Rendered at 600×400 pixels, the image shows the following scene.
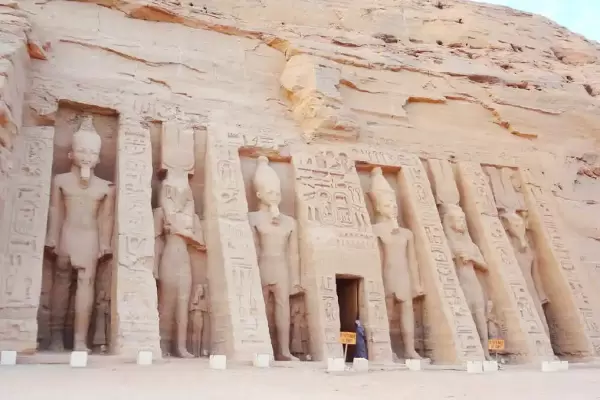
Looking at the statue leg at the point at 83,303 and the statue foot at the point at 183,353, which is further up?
the statue leg at the point at 83,303

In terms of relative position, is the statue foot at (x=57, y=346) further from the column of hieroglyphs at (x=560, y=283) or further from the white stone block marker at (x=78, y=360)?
the column of hieroglyphs at (x=560, y=283)

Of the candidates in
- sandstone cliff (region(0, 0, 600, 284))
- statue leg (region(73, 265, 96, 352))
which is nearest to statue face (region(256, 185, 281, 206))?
sandstone cliff (region(0, 0, 600, 284))

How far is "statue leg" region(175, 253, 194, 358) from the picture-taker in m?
6.41

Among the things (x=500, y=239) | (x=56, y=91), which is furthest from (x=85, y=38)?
(x=500, y=239)

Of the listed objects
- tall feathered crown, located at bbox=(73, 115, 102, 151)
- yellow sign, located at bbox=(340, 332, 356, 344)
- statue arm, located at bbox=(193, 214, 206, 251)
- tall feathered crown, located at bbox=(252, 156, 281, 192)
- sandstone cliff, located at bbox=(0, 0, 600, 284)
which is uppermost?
sandstone cliff, located at bbox=(0, 0, 600, 284)

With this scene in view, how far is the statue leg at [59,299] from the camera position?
6293 mm

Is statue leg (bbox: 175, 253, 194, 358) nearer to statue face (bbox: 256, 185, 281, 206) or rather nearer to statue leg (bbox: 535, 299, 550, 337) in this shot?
statue face (bbox: 256, 185, 281, 206)

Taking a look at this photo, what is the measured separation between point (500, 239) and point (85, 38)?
5.83 meters

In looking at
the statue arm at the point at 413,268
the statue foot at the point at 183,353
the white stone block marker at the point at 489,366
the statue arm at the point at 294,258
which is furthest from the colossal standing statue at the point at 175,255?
the white stone block marker at the point at 489,366

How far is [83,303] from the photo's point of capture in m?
6.23

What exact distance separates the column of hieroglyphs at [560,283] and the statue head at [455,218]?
130 cm

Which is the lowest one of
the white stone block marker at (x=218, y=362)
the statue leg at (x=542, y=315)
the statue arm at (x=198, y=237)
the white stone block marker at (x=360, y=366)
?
the white stone block marker at (x=360, y=366)

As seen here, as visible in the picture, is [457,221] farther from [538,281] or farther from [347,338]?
[347,338]

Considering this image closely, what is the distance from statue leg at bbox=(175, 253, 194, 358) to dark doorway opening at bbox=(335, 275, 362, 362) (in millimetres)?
1711
